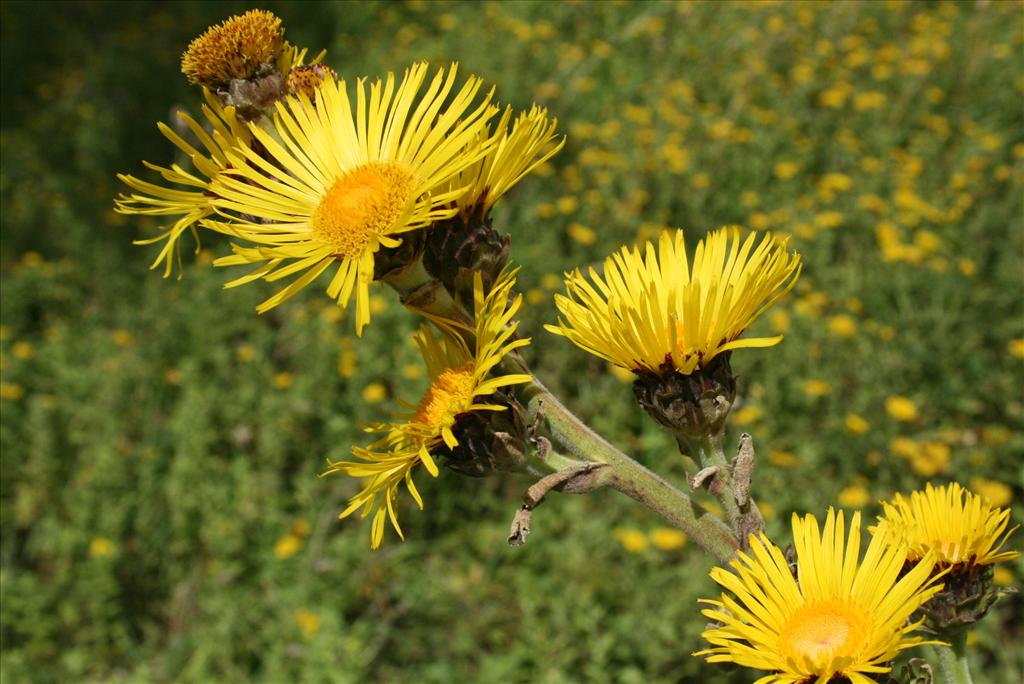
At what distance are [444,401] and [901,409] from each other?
270cm

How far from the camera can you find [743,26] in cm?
632

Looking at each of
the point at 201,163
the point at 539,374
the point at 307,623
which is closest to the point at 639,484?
the point at 201,163

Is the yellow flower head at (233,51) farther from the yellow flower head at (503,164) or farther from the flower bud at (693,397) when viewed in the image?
the flower bud at (693,397)

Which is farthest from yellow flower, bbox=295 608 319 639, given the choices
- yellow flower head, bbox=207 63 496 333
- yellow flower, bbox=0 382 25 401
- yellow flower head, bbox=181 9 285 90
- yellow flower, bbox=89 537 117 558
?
yellow flower head, bbox=181 9 285 90

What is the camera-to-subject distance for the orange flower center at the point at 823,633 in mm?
921

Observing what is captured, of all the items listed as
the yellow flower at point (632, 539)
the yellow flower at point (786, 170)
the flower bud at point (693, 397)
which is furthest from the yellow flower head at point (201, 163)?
the yellow flower at point (786, 170)

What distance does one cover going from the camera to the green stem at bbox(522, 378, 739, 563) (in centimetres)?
103

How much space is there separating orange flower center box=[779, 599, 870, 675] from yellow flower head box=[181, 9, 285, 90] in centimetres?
94

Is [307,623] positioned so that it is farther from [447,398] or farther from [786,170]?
[786,170]

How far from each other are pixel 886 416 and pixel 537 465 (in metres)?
2.70

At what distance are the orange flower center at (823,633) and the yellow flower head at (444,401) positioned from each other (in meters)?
0.42

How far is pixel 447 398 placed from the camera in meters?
1.06

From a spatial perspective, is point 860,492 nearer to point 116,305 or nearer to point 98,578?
point 98,578

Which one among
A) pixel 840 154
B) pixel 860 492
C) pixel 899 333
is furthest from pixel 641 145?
pixel 860 492
